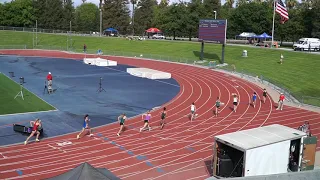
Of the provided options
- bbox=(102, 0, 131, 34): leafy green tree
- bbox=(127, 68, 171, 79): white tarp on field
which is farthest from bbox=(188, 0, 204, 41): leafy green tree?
bbox=(127, 68, 171, 79): white tarp on field

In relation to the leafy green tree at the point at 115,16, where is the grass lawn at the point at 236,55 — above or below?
below

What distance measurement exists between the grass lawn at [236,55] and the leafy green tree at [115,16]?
22566 millimetres

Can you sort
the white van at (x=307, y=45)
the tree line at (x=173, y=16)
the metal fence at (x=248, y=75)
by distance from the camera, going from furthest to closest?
the tree line at (x=173, y=16) → the white van at (x=307, y=45) → the metal fence at (x=248, y=75)

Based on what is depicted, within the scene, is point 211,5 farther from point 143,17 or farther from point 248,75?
point 248,75

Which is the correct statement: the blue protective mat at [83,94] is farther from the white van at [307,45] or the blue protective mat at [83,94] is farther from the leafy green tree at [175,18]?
the leafy green tree at [175,18]

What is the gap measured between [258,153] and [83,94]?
20.6 metres

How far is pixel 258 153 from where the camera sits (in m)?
13.3

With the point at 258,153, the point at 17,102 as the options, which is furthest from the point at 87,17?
the point at 258,153

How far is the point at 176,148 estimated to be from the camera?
1816 cm

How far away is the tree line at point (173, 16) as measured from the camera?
73.8 m

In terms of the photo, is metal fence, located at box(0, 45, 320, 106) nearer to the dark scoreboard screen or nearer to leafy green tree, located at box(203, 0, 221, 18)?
the dark scoreboard screen

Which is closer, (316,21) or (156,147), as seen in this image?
(156,147)

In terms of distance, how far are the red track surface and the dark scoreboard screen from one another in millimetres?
18817

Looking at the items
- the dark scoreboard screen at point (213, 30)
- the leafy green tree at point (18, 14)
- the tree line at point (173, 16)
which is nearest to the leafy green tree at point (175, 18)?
the tree line at point (173, 16)
